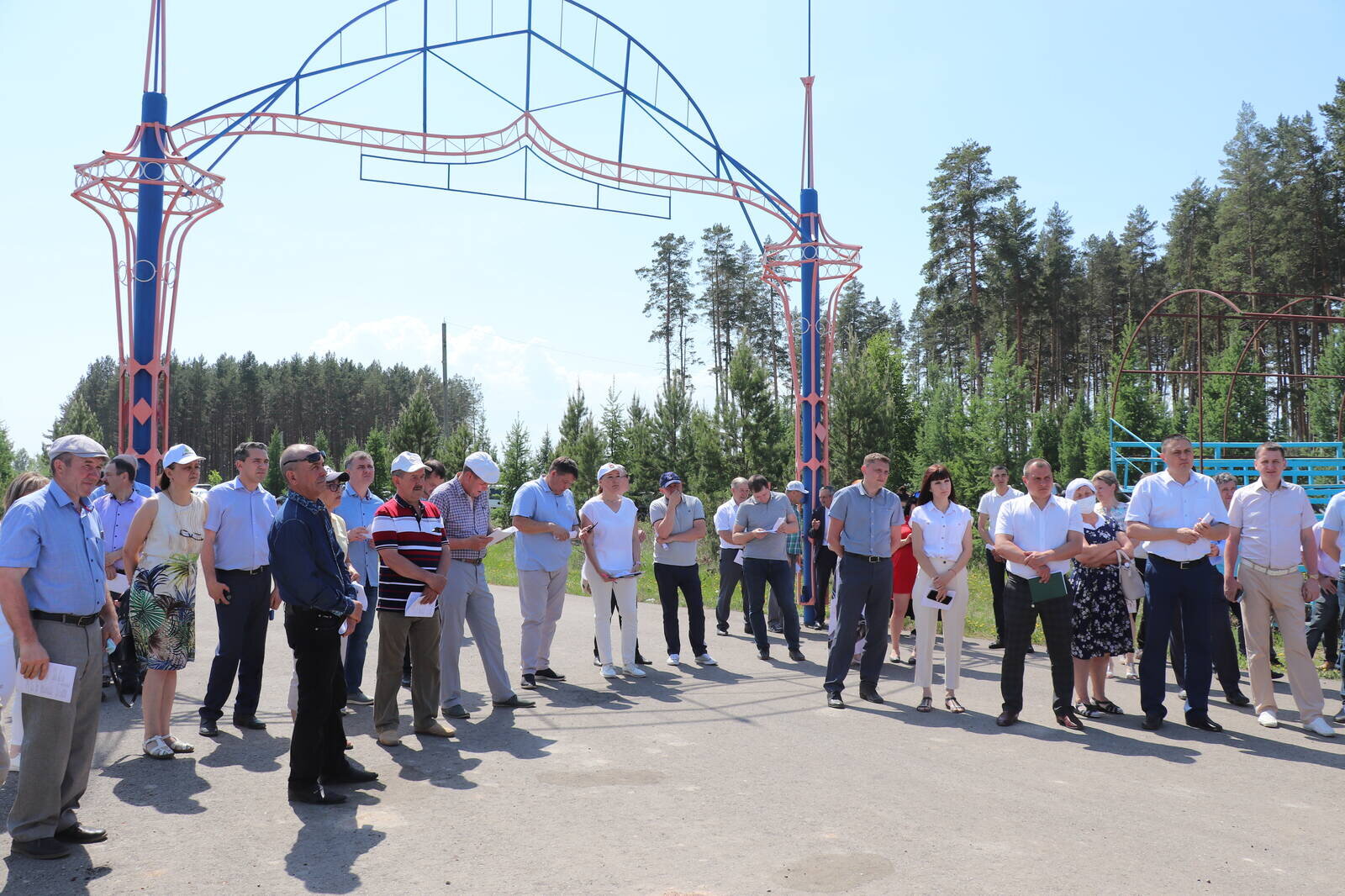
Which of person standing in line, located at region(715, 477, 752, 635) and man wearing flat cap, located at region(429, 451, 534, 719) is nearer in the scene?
man wearing flat cap, located at region(429, 451, 534, 719)

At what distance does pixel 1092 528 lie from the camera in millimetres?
8305

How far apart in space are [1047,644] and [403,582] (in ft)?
15.4

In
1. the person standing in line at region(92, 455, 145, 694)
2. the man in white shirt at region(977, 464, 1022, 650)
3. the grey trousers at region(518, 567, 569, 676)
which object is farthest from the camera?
the man in white shirt at region(977, 464, 1022, 650)

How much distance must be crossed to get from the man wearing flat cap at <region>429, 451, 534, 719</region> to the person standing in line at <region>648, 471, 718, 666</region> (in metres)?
2.42

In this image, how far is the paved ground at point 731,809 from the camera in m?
A: 4.27

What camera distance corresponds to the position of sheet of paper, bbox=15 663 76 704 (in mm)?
4477

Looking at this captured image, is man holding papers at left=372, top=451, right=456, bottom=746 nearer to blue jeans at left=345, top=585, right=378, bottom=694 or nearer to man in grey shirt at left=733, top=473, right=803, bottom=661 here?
blue jeans at left=345, top=585, right=378, bottom=694

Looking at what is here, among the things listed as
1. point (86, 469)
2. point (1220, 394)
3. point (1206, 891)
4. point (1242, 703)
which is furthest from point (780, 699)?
point (1220, 394)

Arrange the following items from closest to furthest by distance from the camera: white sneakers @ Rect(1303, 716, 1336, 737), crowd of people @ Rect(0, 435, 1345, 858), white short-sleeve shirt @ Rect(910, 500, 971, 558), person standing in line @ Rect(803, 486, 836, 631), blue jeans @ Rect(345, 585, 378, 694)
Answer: crowd of people @ Rect(0, 435, 1345, 858) → white sneakers @ Rect(1303, 716, 1336, 737) → blue jeans @ Rect(345, 585, 378, 694) → white short-sleeve shirt @ Rect(910, 500, 971, 558) → person standing in line @ Rect(803, 486, 836, 631)

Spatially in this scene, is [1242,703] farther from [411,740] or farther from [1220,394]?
[1220,394]

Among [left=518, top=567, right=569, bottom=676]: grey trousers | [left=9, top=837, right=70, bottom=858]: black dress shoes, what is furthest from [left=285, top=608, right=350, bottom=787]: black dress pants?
[left=518, top=567, right=569, bottom=676]: grey trousers

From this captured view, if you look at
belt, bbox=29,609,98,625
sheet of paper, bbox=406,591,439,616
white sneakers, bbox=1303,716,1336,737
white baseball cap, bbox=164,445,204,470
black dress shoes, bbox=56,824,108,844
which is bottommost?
white sneakers, bbox=1303,716,1336,737

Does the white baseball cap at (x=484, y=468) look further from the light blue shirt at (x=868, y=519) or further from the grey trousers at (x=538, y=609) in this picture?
the light blue shirt at (x=868, y=519)

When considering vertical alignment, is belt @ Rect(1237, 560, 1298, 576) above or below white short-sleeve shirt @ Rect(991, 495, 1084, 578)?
below
